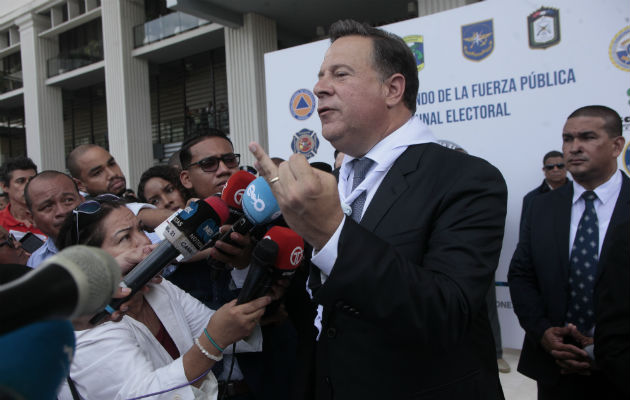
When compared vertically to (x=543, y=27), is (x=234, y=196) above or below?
below

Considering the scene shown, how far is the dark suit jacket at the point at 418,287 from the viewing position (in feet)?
3.47

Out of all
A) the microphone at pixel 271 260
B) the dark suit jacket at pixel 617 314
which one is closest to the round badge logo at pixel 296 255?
the microphone at pixel 271 260

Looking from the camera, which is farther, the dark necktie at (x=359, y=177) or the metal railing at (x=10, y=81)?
the metal railing at (x=10, y=81)

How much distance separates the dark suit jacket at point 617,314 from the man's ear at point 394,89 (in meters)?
0.75

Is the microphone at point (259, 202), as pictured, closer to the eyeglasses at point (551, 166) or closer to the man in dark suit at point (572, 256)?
the man in dark suit at point (572, 256)

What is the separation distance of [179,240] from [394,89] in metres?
0.85

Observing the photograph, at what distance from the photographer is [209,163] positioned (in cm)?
244

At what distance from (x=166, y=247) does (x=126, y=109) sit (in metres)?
13.9

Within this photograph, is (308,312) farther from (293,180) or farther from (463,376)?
(293,180)

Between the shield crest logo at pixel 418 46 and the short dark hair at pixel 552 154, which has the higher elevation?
the shield crest logo at pixel 418 46

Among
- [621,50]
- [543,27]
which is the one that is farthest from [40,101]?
[621,50]

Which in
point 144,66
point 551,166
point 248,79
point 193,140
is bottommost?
point 551,166

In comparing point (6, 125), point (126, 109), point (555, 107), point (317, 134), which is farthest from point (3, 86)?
point (555, 107)

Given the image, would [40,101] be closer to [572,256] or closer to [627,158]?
[627,158]
